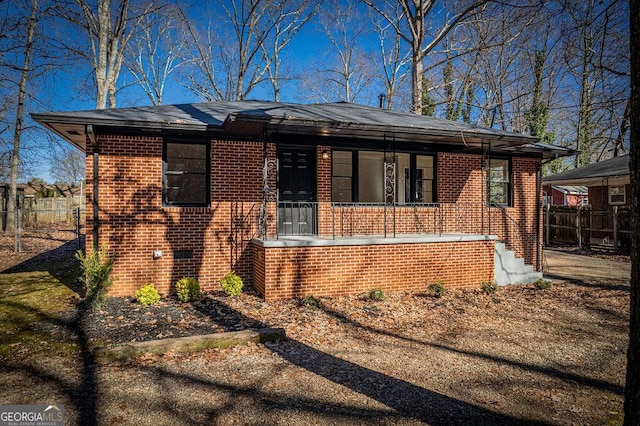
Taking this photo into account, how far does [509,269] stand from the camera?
9281mm

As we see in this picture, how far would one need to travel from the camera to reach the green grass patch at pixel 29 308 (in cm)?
495

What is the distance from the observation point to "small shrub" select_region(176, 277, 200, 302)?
23.2 feet

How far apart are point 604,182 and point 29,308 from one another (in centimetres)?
2226

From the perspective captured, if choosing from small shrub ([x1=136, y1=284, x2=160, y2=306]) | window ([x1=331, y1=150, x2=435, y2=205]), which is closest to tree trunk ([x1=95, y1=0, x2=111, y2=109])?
window ([x1=331, y1=150, x2=435, y2=205])

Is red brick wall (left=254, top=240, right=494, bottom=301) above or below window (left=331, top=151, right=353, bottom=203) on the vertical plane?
below

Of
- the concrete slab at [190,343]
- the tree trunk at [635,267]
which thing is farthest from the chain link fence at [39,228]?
the tree trunk at [635,267]

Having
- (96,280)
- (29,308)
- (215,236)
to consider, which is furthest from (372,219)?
(29,308)

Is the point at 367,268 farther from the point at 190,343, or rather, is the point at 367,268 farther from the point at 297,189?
the point at 190,343

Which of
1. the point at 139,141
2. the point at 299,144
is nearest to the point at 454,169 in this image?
the point at 299,144

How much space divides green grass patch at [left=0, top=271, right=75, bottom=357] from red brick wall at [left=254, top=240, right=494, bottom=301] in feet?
11.6

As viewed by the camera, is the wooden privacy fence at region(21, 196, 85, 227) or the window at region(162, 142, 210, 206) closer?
the window at region(162, 142, 210, 206)

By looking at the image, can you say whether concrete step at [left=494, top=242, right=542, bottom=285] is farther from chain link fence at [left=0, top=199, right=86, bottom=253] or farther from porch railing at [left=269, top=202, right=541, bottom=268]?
chain link fence at [left=0, top=199, right=86, bottom=253]

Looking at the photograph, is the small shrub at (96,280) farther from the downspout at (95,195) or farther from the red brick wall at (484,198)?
the red brick wall at (484,198)

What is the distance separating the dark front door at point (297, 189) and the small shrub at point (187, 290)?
265cm
